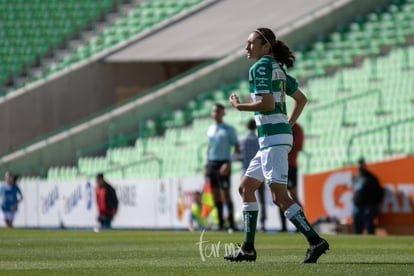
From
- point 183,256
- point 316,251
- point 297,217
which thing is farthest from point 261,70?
point 183,256

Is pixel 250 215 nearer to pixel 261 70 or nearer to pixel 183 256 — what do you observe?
pixel 183 256

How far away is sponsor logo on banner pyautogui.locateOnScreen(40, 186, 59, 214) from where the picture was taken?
28203mm

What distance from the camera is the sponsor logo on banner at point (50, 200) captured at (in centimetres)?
2820

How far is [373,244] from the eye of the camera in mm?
15156

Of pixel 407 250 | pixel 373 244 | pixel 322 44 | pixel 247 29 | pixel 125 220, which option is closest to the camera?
pixel 407 250

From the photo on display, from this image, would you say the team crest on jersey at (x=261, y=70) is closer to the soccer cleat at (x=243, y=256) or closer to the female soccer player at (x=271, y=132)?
the female soccer player at (x=271, y=132)

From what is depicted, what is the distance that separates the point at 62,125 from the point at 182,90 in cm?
423

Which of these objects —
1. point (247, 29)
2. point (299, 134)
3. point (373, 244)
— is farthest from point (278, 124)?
point (247, 29)

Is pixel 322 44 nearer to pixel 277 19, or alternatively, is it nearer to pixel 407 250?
pixel 277 19

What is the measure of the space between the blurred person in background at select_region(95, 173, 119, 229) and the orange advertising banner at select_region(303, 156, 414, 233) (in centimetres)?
479

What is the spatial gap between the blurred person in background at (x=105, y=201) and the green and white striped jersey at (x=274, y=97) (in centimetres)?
1440

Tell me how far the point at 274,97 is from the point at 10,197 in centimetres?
1750

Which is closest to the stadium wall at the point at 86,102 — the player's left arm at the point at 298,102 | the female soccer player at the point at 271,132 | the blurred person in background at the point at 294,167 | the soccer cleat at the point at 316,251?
the blurred person in background at the point at 294,167

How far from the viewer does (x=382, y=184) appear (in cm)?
2100
